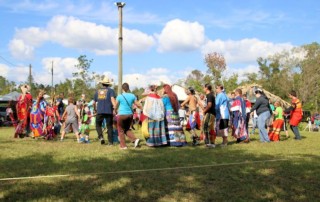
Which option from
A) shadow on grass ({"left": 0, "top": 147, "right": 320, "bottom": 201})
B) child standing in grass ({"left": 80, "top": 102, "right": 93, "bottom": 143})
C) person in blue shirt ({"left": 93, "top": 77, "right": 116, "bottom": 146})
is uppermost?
person in blue shirt ({"left": 93, "top": 77, "right": 116, "bottom": 146})

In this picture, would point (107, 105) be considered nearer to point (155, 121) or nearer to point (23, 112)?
point (155, 121)

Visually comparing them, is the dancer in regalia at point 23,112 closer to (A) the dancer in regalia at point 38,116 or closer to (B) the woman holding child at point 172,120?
(A) the dancer in regalia at point 38,116

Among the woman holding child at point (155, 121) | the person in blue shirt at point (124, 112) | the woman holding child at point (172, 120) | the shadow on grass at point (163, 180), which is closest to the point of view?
the shadow on grass at point (163, 180)

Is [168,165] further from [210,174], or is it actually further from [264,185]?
[264,185]

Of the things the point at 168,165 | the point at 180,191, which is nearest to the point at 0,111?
the point at 168,165

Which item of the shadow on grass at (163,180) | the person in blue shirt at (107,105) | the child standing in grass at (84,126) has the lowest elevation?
the shadow on grass at (163,180)

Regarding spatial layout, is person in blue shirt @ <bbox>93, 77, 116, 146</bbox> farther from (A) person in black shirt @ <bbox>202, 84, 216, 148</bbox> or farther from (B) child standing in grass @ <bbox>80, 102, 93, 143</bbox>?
(A) person in black shirt @ <bbox>202, 84, 216, 148</bbox>

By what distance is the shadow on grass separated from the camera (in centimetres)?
521

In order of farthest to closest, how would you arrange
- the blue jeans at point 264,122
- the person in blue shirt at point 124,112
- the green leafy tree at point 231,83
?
1. the green leafy tree at point 231,83
2. the blue jeans at point 264,122
3. the person in blue shirt at point 124,112

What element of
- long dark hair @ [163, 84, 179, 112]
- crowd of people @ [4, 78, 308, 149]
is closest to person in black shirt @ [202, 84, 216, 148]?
crowd of people @ [4, 78, 308, 149]

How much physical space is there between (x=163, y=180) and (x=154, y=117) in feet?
16.0

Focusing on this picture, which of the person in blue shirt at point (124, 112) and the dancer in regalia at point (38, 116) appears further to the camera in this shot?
the dancer in regalia at point (38, 116)

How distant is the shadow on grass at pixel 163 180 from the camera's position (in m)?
5.21

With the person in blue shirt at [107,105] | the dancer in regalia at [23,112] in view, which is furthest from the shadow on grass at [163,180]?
the dancer in regalia at [23,112]
